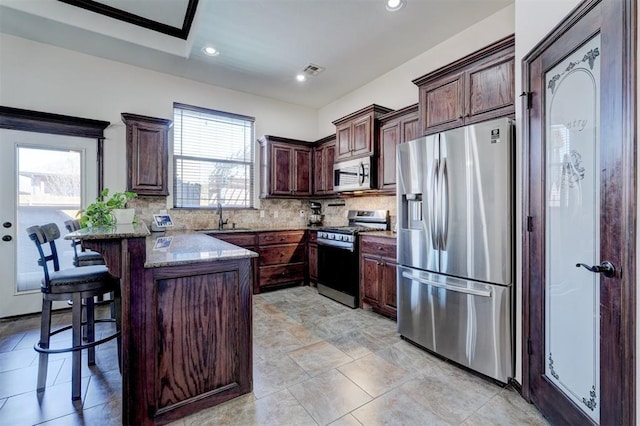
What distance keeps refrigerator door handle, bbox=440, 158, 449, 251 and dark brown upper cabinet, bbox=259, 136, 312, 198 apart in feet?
9.71

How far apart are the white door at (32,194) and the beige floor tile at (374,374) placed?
362 centimetres

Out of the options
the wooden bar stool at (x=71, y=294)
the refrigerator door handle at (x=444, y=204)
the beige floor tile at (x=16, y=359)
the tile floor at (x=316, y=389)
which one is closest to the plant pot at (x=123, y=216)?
the wooden bar stool at (x=71, y=294)

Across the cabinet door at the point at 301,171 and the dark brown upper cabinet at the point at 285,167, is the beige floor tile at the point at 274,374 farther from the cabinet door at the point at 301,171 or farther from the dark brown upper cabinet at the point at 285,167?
the cabinet door at the point at 301,171

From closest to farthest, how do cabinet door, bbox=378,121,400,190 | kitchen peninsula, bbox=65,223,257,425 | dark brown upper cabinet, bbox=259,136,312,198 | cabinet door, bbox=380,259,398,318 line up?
1. kitchen peninsula, bbox=65,223,257,425
2. cabinet door, bbox=380,259,398,318
3. cabinet door, bbox=378,121,400,190
4. dark brown upper cabinet, bbox=259,136,312,198

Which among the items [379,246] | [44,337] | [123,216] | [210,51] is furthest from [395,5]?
[44,337]

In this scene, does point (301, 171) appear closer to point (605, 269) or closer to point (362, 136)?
point (362, 136)

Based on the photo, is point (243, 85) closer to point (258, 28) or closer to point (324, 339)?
point (258, 28)

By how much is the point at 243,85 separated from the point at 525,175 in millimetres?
4103

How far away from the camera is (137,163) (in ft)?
12.3

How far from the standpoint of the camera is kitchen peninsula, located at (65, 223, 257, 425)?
61.9 inches

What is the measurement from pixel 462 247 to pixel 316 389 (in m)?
Result: 1.50

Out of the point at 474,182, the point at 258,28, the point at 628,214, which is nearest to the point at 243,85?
the point at 258,28

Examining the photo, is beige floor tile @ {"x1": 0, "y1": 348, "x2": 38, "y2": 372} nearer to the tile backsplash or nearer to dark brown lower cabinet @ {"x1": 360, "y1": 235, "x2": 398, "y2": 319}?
the tile backsplash

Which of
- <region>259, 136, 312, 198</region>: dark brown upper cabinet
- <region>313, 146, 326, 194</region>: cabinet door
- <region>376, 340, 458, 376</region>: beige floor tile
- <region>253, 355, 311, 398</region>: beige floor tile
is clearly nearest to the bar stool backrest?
<region>253, 355, 311, 398</region>: beige floor tile
